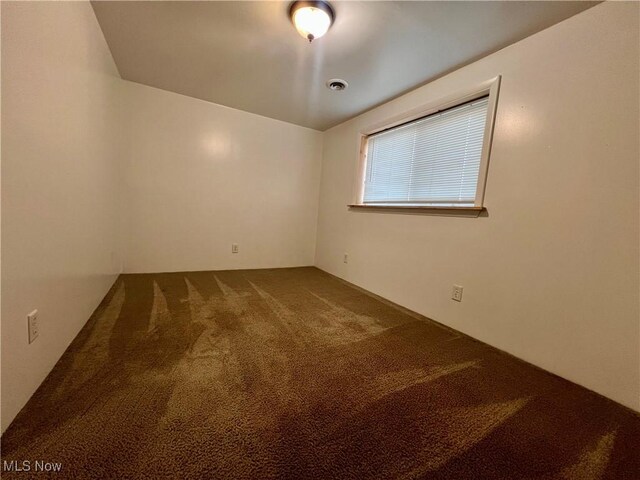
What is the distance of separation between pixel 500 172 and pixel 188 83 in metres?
2.99

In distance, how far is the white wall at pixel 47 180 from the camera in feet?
2.80

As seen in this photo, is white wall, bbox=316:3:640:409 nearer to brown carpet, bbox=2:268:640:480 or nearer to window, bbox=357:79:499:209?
window, bbox=357:79:499:209

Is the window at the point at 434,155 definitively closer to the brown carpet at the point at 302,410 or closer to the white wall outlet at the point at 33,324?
the brown carpet at the point at 302,410

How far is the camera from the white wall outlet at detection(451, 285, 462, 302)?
1.91m

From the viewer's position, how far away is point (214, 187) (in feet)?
10.3

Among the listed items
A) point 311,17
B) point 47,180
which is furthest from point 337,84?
point 47,180

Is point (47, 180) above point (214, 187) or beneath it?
beneath

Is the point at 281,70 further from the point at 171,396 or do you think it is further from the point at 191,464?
the point at 191,464

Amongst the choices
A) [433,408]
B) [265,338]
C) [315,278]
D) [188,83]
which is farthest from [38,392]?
[188,83]

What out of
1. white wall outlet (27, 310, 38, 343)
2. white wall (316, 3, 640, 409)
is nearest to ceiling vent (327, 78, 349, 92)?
white wall (316, 3, 640, 409)

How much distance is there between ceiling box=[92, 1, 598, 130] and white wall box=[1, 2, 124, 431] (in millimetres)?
385

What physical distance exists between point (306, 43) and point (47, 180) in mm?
1789

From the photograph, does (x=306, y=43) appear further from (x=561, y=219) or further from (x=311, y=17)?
(x=561, y=219)

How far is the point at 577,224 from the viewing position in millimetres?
1362
